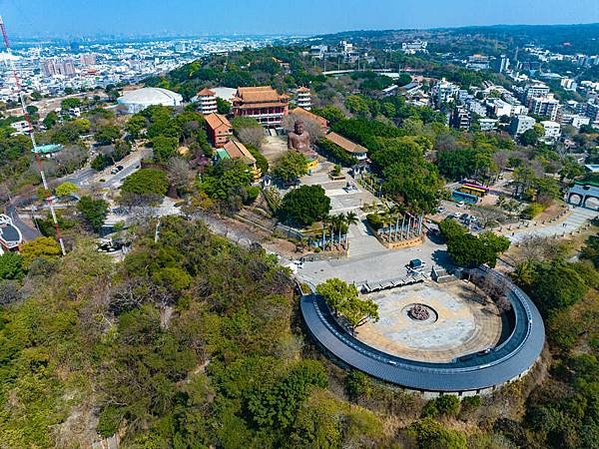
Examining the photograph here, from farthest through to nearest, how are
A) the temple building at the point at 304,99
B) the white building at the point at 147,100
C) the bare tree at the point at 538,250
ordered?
the white building at the point at 147,100, the temple building at the point at 304,99, the bare tree at the point at 538,250

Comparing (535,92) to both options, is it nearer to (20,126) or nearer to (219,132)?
(219,132)

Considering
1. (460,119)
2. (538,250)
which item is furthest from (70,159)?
(460,119)

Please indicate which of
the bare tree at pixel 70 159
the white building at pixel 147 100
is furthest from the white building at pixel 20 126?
the bare tree at pixel 70 159

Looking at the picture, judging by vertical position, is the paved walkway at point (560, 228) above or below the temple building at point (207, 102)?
below

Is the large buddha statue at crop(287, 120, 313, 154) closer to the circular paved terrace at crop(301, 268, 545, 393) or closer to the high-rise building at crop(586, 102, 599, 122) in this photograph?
the circular paved terrace at crop(301, 268, 545, 393)

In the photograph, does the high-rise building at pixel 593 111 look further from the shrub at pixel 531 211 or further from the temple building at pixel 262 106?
the temple building at pixel 262 106

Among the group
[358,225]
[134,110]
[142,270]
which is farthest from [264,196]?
[134,110]

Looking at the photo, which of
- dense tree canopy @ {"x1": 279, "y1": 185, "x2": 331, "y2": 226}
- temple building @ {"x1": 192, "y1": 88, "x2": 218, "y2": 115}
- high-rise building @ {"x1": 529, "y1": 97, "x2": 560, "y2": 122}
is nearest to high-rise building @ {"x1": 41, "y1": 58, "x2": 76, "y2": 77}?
temple building @ {"x1": 192, "y1": 88, "x2": 218, "y2": 115}
